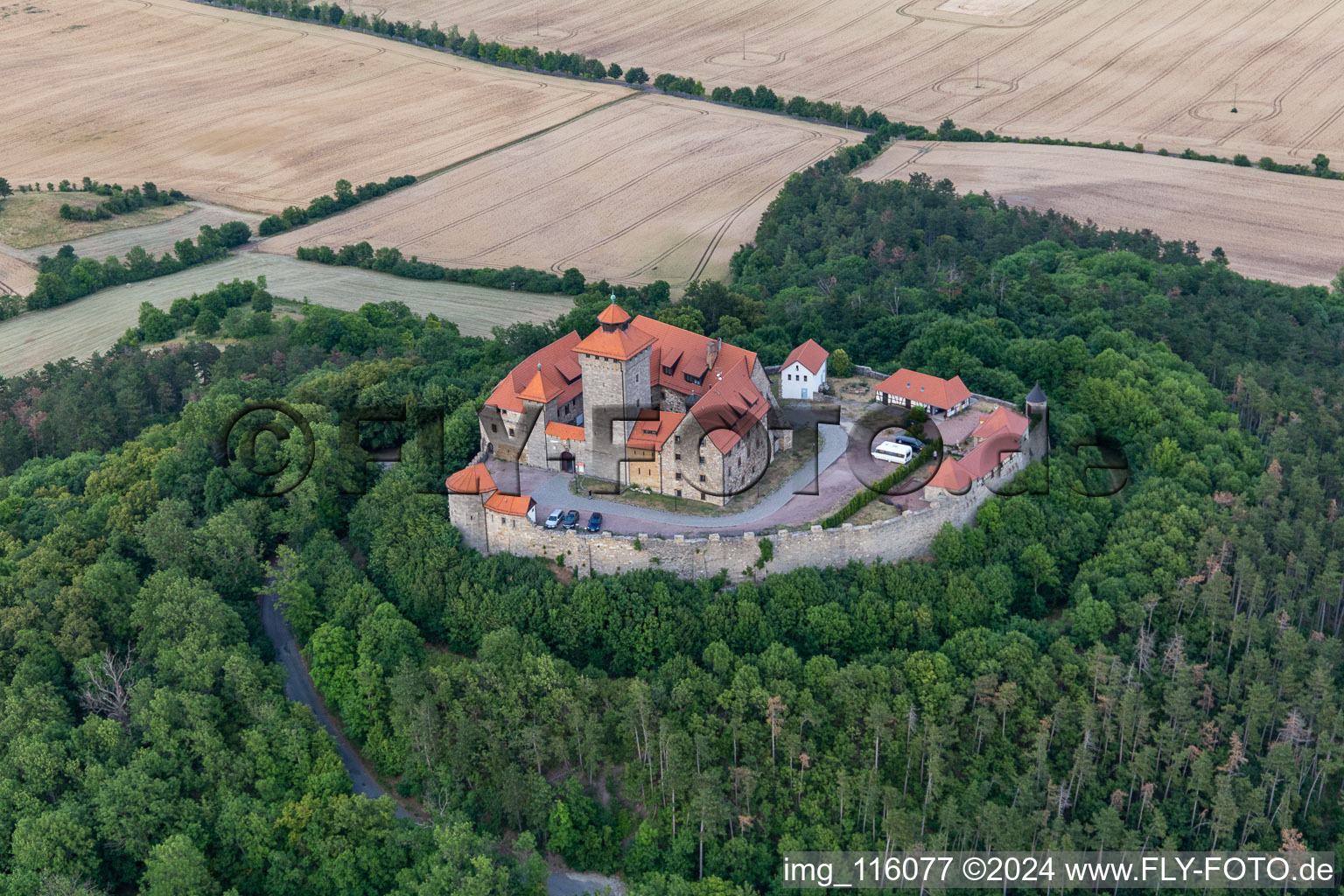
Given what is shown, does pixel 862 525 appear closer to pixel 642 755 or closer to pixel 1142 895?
pixel 642 755

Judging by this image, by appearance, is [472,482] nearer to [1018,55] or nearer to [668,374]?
[668,374]

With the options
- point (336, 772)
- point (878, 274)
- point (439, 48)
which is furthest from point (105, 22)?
point (336, 772)

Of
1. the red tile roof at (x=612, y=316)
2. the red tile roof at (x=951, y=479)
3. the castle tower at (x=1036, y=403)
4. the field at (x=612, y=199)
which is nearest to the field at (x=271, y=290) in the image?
the field at (x=612, y=199)

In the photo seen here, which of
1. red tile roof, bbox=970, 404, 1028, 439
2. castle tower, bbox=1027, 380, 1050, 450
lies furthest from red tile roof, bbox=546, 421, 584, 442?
castle tower, bbox=1027, 380, 1050, 450

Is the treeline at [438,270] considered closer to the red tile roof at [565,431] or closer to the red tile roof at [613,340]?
the red tile roof at [565,431]

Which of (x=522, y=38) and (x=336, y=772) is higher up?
(x=522, y=38)

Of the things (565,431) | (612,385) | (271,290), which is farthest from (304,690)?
(271,290)

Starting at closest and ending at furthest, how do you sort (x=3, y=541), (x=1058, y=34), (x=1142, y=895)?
(x=1142, y=895) < (x=3, y=541) < (x=1058, y=34)
